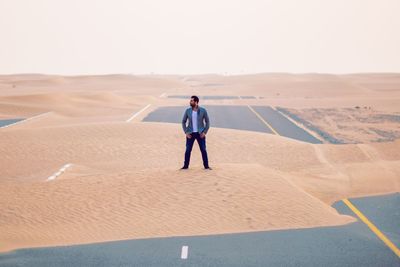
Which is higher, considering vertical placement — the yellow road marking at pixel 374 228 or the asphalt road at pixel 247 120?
the yellow road marking at pixel 374 228

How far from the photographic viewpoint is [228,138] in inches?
1093

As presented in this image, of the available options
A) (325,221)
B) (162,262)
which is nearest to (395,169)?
(325,221)

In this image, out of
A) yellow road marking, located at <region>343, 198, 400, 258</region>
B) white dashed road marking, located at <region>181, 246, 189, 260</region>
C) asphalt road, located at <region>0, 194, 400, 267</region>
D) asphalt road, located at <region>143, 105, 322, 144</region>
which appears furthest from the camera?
asphalt road, located at <region>143, 105, 322, 144</region>

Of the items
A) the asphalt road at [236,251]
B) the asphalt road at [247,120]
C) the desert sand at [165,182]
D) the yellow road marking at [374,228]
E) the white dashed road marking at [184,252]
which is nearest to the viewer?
the asphalt road at [236,251]

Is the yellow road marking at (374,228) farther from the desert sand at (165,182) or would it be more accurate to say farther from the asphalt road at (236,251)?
the desert sand at (165,182)

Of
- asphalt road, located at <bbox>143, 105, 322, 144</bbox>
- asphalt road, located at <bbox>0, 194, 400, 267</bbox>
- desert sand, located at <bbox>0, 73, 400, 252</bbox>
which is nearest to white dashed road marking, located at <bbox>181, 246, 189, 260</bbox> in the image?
asphalt road, located at <bbox>0, 194, 400, 267</bbox>

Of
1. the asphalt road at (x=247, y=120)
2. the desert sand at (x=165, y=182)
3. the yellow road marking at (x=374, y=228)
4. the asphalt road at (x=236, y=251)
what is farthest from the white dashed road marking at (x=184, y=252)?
the asphalt road at (x=247, y=120)

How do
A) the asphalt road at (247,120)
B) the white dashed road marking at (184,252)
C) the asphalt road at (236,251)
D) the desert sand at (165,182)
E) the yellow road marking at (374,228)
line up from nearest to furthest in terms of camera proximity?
1. the asphalt road at (236,251)
2. the white dashed road marking at (184,252)
3. the yellow road marking at (374,228)
4. the desert sand at (165,182)
5. the asphalt road at (247,120)

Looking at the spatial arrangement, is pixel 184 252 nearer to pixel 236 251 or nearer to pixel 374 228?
pixel 236 251

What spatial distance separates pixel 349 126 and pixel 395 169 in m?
18.4

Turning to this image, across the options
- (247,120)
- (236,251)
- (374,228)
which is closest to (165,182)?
(236,251)

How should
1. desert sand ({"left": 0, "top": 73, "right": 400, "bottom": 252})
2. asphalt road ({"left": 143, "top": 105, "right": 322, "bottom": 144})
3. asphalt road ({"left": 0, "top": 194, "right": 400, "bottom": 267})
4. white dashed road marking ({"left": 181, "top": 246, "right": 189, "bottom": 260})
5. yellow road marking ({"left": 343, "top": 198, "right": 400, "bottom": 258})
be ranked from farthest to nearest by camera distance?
asphalt road ({"left": 143, "top": 105, "right": 322, "bottom": 144}) → desert sand ({"left": 0, "top": 73, "right": 400, "bottom": 252}) → yellow road marking ({"left": 343, "top": 198, "right": 400, "bottom": 258}) → white dashed road marking ({"left": 181, "top": 246, "right": 189, "bottom": 260}) → asphalt road ({"left": 0, "top": 194, "right": 400, "bottom": 267})

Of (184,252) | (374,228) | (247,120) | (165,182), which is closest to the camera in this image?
(184,252)

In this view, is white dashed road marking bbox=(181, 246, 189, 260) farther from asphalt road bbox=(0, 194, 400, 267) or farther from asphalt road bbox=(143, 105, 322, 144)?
asphalt road bbox=(143, 105, 322, 144)
